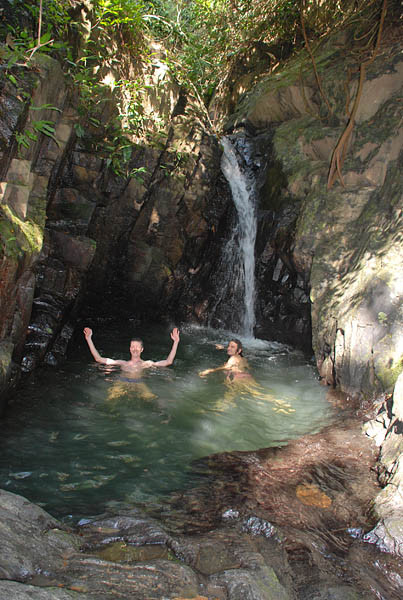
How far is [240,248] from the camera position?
10.5 m

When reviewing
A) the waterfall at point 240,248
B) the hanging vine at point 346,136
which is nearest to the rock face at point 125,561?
the hanging vine at point 346,136

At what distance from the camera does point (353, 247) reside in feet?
23.0

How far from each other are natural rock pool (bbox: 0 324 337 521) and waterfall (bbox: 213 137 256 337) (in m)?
2.55

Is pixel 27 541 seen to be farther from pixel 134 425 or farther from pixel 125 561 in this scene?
pixel 134 425

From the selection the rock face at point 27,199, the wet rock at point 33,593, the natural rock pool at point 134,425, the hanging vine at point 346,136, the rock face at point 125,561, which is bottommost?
the natural rock pool at point 134,425

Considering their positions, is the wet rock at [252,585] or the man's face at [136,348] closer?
the wet rock at [252,585]

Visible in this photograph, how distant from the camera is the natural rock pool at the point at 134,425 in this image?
11.3 ft

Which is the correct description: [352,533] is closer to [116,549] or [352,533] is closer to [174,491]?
[174,491]

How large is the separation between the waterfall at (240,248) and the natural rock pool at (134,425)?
2549 millimetres

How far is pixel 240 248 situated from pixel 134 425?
6.71m

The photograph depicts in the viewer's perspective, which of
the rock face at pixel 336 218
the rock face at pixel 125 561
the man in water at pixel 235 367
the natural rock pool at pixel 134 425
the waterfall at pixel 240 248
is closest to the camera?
the rock face at pixel 125 561

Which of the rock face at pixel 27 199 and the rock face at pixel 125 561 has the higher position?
the rock face at pixel 27 199

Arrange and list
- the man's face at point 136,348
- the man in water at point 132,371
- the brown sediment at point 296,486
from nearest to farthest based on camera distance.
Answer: the brown sediment at point 296,486, the man in water at point 132,371, the man's face at point 136,348

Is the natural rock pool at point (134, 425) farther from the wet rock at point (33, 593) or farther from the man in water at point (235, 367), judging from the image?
the wet rock at point (33, 593)
